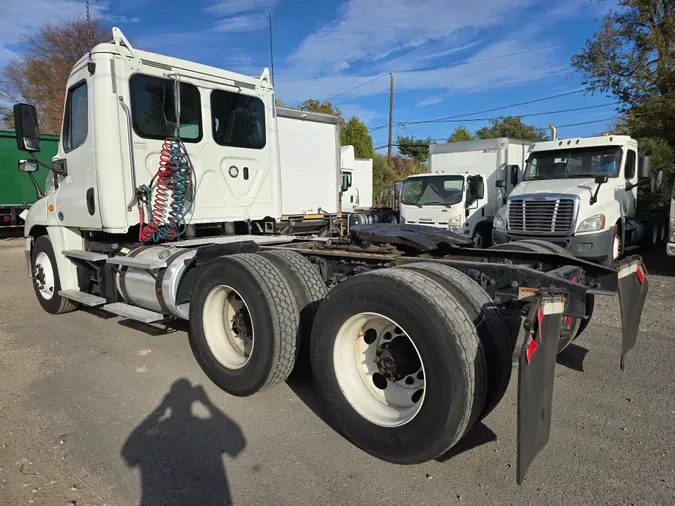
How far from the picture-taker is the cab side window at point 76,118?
5.34 meters

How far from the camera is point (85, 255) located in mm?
5758

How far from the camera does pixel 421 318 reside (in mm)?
2680

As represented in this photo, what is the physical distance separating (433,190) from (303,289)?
401 inches

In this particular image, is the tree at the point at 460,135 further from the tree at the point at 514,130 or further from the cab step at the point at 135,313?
the cab step at the point at 135,313

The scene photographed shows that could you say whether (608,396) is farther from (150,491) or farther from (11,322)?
(11,322)

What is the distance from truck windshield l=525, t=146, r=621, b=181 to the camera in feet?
32.7

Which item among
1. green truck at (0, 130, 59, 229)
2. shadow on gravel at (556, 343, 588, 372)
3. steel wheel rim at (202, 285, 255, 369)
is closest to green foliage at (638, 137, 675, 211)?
shadow on gravel at (556, 343, 588, 372)

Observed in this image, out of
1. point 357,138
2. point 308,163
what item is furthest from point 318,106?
point 308,163

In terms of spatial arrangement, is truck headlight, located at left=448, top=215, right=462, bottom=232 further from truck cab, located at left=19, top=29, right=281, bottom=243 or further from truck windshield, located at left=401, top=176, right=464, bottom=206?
truck cab, located at left=19, top=29, right=281, bottom=243

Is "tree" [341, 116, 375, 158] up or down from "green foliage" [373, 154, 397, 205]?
up

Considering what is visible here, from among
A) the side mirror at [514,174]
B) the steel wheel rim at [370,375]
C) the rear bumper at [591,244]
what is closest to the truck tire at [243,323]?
the steel wheel rim at [370,375]

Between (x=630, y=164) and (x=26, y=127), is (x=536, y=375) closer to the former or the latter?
(x=26, y=127)

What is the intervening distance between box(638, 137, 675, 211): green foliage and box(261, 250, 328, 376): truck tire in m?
11.7

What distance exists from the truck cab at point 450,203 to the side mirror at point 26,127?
9653mm
